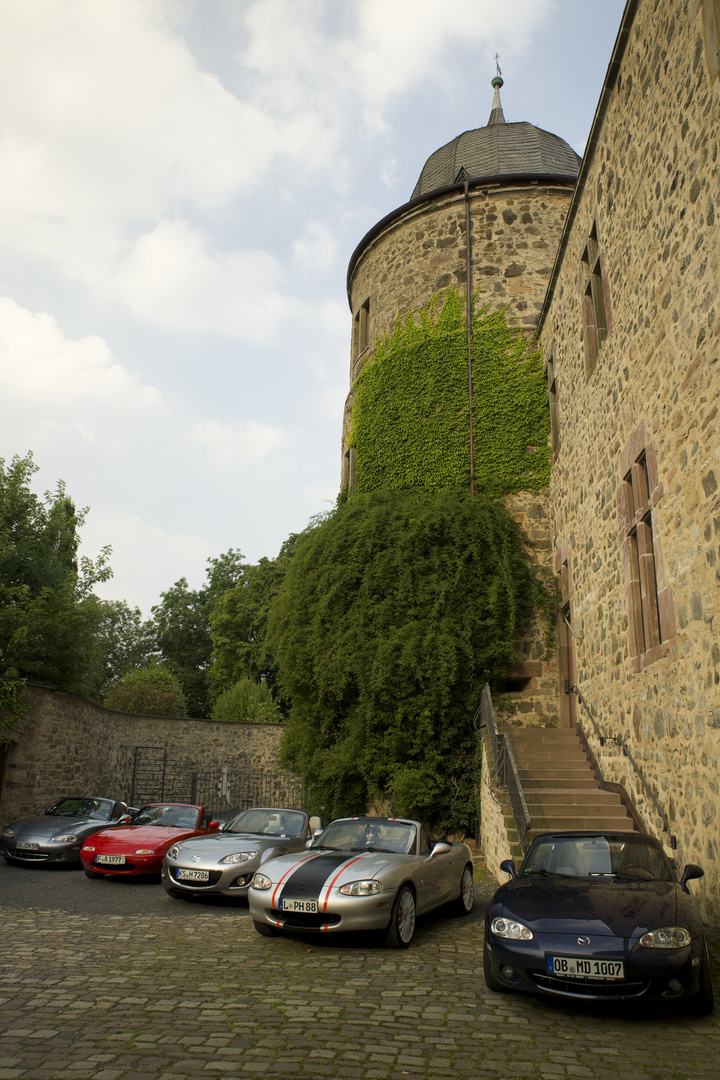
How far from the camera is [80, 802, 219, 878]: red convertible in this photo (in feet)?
35.1

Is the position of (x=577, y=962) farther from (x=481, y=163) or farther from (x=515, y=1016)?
(x=481, y=163)

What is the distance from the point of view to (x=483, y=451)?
16125 millimetres

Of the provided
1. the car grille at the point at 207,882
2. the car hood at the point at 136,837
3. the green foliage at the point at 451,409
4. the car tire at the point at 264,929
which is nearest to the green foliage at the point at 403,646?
the green foliage at the point at 451,409

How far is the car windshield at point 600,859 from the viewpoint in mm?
5785

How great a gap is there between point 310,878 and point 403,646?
7333mm

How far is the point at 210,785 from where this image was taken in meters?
26.1

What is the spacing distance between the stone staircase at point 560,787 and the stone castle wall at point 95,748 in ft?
34.9

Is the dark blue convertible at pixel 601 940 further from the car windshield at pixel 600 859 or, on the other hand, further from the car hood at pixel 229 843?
the car hood at pixel 229 843

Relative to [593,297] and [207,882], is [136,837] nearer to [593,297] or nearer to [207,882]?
[207,882]

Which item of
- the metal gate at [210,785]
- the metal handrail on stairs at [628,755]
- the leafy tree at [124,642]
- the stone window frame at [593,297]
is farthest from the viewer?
the leafy tree at [124,642]

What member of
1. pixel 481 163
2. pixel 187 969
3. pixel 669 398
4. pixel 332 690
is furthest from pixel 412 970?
pixel 481 163

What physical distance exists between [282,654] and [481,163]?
13696 millimetres

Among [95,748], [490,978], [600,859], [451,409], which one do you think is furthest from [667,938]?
[95,748]

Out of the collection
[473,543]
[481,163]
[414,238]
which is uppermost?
[481,163]
